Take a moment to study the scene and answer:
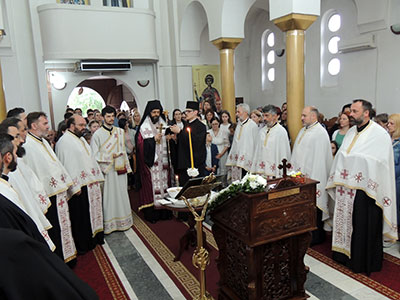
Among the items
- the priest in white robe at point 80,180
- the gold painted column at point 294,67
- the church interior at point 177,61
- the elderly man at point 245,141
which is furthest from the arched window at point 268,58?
the priest in white robe at point 80,180

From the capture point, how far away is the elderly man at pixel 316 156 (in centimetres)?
446

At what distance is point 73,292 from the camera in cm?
121

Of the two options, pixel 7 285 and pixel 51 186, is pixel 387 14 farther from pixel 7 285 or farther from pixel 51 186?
pixel 7 285

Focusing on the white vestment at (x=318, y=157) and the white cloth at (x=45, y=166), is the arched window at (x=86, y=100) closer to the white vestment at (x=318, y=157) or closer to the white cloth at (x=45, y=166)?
the white cloth at (x=45, y=166)

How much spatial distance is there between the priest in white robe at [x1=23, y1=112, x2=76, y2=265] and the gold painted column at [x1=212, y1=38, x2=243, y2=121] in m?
5.69

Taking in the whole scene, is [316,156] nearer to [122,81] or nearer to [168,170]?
[168,170]

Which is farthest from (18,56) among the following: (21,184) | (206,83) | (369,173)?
(369,173)

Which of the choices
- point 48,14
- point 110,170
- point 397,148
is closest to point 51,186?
point 110,170

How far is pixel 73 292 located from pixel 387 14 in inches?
346

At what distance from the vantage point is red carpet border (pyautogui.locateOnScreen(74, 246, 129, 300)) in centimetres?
365

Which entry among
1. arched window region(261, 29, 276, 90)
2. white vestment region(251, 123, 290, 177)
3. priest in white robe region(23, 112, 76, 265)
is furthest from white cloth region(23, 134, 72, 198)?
arched window region(261, 29, 276, 90)

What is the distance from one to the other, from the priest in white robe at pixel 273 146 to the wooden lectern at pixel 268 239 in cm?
213

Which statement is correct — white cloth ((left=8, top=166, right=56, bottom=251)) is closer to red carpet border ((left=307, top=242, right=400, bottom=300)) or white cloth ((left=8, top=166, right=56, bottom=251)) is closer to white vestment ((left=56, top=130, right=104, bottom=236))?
white vestment ((left=56, top=130, right=104, bottom=236))

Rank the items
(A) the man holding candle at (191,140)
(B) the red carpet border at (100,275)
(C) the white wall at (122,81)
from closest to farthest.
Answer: (B) the red carpet border at (100,275)
(A) the man holding candle at (191,140)
(C) the white wall at (122,81)
